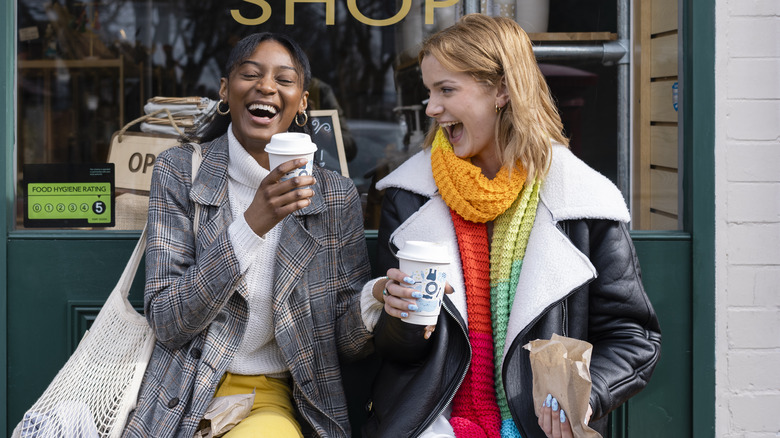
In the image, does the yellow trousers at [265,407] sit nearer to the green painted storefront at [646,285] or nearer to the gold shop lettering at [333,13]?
the green painted storefront at [646,285]

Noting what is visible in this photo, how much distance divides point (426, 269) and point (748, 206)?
1.57m

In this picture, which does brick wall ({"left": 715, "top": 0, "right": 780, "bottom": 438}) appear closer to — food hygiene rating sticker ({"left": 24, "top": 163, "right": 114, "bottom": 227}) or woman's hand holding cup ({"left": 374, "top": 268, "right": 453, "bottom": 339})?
woman's hand holding cup ({"left": 374, "top": 268, "right": 453, "bottom": 339})

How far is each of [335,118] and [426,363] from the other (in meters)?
1.46

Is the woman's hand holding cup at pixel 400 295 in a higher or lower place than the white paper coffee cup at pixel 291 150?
lower

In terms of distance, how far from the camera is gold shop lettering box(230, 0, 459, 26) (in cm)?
344

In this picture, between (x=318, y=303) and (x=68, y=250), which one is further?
(x=68, y=250)

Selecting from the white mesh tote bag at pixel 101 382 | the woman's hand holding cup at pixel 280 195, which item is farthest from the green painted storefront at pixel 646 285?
the woman's hand holding cup at pixel 280 195

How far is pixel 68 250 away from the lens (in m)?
3.10

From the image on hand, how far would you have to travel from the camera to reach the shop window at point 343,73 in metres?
3.32

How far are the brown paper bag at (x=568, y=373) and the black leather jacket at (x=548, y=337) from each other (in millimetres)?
268

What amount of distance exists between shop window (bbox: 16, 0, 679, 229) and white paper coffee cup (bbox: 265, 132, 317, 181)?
45.3 inches

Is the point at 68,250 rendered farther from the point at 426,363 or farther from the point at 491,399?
the point at 491,399

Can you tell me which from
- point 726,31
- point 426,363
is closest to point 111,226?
point 426,363

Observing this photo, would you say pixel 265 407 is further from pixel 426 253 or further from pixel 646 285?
pixel 646 285
